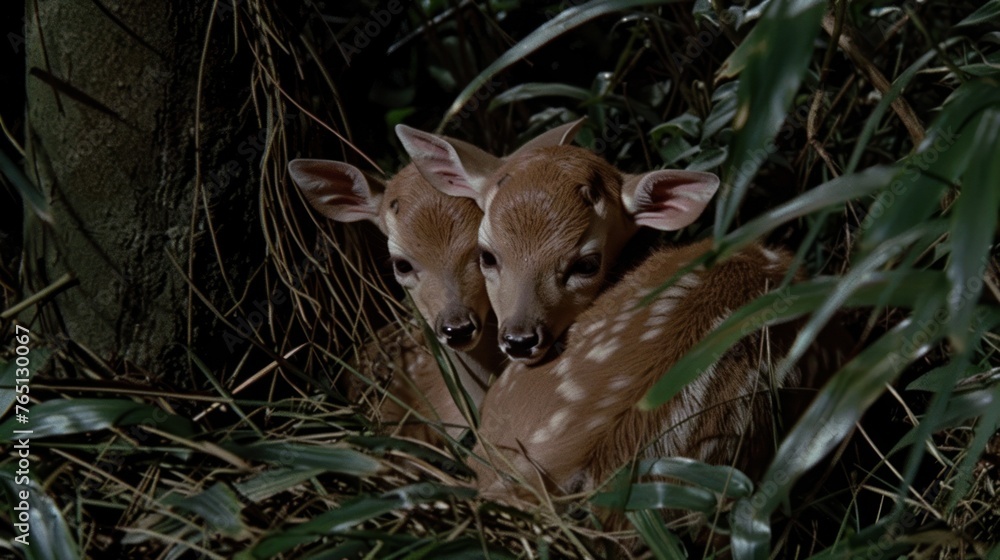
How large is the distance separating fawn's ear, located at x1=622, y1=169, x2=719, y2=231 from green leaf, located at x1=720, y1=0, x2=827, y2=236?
1052 millimetres

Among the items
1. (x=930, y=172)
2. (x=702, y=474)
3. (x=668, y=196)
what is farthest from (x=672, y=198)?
(x=930, y=172)

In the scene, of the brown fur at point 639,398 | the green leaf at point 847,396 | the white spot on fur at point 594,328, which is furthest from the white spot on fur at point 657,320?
the green leaf at point 847,396

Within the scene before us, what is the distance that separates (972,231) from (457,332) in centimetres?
147

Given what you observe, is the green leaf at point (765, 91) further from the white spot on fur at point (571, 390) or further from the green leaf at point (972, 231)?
the white spot on fur at point (571, 390)

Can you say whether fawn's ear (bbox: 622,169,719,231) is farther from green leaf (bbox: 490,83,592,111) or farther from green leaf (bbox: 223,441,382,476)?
green leaf (bbox: 223,441,382,476)

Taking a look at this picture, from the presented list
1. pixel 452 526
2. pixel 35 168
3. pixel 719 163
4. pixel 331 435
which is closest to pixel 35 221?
pixel 35 168

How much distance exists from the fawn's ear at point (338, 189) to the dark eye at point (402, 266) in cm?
16

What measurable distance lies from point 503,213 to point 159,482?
1033mm

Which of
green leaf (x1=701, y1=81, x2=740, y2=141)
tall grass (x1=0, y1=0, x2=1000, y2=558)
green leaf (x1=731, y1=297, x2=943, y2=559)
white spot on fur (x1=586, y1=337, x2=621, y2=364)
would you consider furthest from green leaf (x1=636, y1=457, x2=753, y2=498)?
green leaf (x1=701, y1=81, x2=740, y2=141)

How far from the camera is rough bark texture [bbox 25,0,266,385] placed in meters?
2.38

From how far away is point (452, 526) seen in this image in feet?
6.30

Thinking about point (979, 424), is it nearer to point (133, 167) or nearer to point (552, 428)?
point (552, 428)

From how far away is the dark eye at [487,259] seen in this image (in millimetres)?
2634

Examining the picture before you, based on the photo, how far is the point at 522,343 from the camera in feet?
7.91
